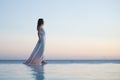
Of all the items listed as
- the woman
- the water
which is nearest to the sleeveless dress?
the woman

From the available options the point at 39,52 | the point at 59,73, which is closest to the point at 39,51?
the point at 39,52

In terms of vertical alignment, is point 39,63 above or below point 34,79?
below

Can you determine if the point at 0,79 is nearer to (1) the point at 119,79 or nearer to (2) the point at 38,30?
(1) the point at 119,79

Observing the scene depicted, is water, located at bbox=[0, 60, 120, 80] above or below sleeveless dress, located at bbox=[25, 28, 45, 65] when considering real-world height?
above

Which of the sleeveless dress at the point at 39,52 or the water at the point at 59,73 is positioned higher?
the water at the point at 59,73

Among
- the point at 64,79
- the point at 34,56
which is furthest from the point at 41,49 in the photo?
the point at 64,79

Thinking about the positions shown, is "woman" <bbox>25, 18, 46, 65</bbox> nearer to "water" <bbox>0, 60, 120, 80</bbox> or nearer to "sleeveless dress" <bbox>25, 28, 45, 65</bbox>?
"sleeveless dress" <bbox>25, 28, 45, 65</bbox>

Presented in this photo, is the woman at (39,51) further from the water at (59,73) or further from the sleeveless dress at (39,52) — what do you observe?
the water at (59,73)

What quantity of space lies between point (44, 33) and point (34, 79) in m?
7.96

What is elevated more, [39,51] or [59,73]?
[59,73]

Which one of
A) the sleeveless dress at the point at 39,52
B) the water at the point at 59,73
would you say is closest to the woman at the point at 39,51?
the sleeveless dress at the point at 39,52

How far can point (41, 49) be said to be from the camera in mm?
13586

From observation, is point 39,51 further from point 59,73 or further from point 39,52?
point 59,73

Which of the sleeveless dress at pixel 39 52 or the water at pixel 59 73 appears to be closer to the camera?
the water at pixel 59 73
